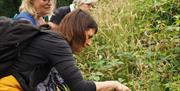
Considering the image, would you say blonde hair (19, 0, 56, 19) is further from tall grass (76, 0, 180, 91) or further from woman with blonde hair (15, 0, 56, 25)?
tall grass (76, 0, 180, 91)

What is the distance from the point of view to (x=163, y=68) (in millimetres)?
4906

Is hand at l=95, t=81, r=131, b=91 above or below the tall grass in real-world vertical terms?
above

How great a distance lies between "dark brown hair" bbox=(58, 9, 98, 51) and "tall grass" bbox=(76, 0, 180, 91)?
4.49 ft

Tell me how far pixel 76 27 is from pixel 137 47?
2376 millimetres

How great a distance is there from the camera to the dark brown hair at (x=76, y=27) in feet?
11.0

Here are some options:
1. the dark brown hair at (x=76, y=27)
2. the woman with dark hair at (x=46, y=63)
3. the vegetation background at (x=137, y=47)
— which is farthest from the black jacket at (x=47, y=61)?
the vegetation background at (x=137, y=47)

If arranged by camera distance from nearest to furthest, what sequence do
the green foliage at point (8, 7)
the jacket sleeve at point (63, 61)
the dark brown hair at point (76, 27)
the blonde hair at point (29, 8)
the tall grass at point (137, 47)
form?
the jacket sleeve at point (63, 61) < the dark brown hair at point (76, 27) < the tall grass at point (137, 47) < the blonde hair at point (29, 8) < the green foliage at point (8, 7)

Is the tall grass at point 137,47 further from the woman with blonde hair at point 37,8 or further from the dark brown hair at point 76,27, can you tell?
the dark brown hair at point 76,27

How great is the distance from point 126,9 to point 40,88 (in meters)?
3.92

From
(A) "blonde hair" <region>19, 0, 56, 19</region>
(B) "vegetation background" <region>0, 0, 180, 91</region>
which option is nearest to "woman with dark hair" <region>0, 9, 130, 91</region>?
(B) "vegetation background" <region>0, 0, 180, 91</region>

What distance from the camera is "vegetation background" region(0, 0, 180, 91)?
15.9 feet

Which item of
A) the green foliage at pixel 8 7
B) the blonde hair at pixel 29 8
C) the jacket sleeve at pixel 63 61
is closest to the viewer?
the jacket sleeve at pixel 63 61

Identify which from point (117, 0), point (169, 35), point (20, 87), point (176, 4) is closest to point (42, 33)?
point (20, 87)

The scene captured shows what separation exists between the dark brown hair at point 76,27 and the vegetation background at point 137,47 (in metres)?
1.34
